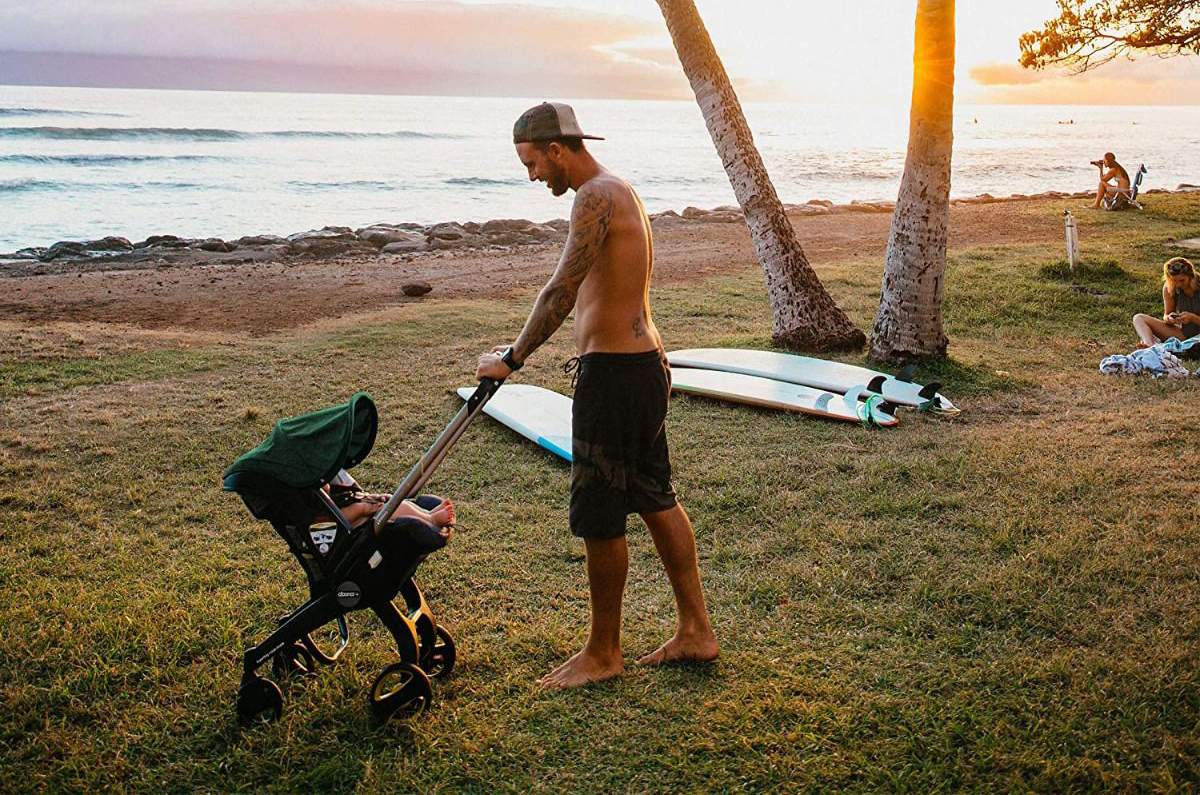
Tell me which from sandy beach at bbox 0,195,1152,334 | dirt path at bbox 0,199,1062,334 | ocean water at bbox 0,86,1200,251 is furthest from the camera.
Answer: ocean water at bbox 0,86,1200,251

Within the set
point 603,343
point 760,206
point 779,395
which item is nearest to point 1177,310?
point 760,206

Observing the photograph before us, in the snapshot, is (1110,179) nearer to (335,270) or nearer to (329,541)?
(335,270)

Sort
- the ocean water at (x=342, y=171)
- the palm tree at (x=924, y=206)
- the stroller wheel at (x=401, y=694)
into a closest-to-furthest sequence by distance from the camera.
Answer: the stroller wheel at (x=401, y=694), the palm tree at (x=924, y=206), the ocean water at (x=342, y=171)

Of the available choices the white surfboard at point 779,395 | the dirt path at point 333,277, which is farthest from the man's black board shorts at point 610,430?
the dirt path at point 333,277

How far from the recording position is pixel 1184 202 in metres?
21.9

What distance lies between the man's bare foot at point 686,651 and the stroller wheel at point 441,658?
0.81m

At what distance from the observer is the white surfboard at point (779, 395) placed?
23.1ft

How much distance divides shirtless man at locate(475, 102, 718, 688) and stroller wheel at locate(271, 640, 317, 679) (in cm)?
125

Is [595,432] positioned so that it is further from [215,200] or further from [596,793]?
[215,200]

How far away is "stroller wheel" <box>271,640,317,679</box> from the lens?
361 cm

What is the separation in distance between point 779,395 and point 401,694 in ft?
15.8

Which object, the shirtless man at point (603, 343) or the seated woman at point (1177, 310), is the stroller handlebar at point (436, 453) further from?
the seated woman at point (1177, 310)

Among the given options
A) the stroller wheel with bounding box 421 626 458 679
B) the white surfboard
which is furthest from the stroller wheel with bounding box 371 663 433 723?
the white surfboard

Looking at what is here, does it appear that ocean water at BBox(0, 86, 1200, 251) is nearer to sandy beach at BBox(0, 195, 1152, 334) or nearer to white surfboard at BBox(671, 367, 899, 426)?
sandy beach at BBox(0, 195, 1152, 334)
